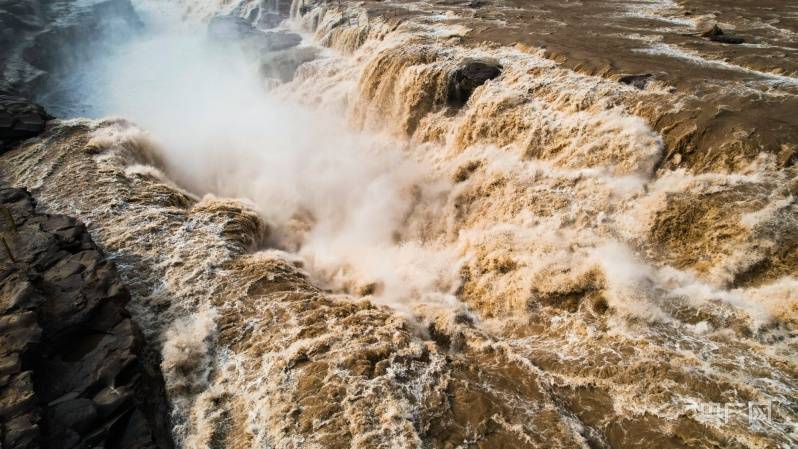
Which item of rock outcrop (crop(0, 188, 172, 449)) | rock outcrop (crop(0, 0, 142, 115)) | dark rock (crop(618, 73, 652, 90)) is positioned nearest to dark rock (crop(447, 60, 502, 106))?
dark rock (crop(618, 73, 652, 90))

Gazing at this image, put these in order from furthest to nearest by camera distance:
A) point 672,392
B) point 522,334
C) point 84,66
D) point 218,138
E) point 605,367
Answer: point 84,66, point 218,138, point 522,334, point 605,367, point 672,392

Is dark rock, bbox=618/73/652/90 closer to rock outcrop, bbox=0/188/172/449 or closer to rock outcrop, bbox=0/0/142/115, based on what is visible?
rock outcrop, bbox=0/188/172/449

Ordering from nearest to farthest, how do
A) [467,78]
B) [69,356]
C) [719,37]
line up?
[69,356]
[467,78]
[719,37]

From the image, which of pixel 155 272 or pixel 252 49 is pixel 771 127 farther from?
pixel 252 49

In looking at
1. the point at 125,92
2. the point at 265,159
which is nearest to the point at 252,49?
the point at 125,92

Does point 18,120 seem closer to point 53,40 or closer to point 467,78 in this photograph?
point 467,78

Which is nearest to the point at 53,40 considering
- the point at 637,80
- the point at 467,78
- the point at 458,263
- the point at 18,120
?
the point at 18,120
